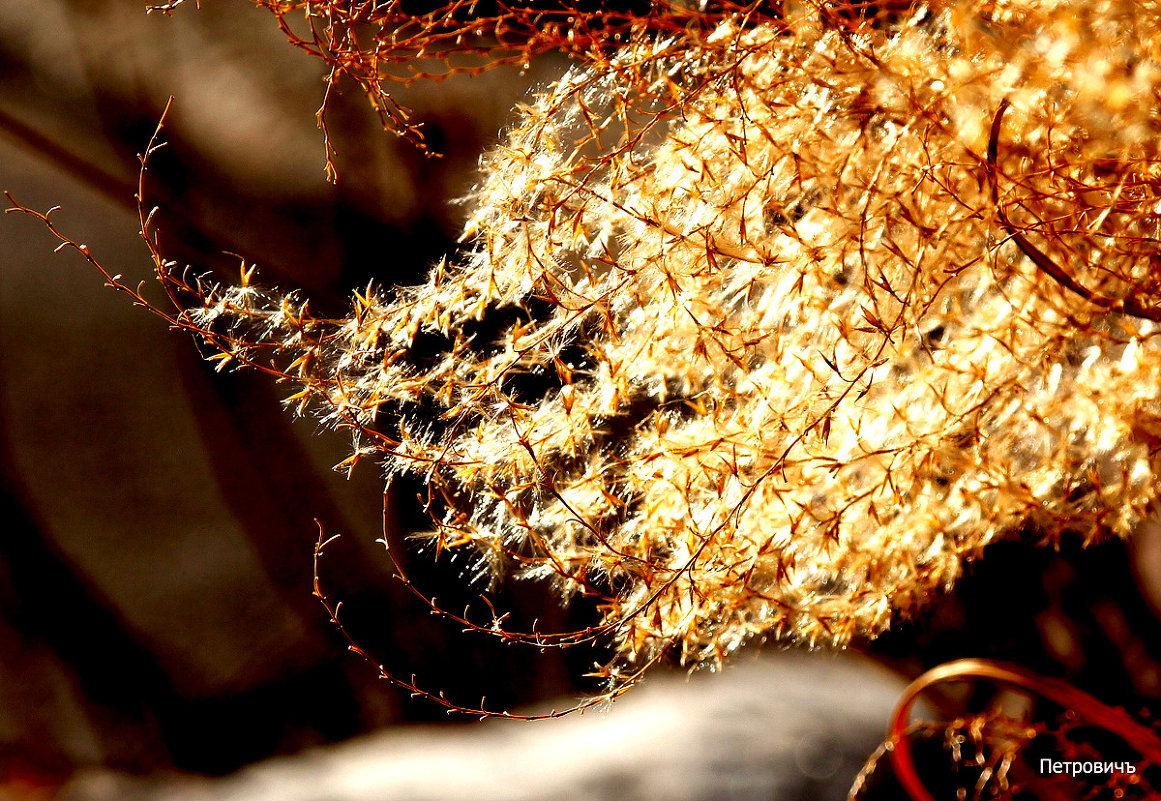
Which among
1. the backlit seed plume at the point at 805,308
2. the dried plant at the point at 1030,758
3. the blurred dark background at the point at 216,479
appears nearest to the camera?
the backlit seed plume at the point at 805,308

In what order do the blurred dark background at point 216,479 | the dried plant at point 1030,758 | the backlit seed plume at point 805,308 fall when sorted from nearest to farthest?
the backlit seed plume at point 805,308 < the dried plant at point 1030,758 < the blurred dark background at point 216,479

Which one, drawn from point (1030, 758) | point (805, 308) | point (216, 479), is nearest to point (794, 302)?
point (805, 308)

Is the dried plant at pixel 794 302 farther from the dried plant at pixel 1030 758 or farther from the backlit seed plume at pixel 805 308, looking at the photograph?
the dried plant at pixel 1030 758

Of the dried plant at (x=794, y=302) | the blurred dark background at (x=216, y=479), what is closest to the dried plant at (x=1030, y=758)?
the blurred dark background at (x=216, y=479)

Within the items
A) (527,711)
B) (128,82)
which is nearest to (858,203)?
(527,711)

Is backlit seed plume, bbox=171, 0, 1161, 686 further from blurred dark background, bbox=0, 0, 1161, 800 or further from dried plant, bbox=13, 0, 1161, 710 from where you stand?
blurred dark background, bbox=0, 0, 1161, 800

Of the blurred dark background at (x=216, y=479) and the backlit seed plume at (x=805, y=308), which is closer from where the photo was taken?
the backlit seed plume at (x=805, y=308)

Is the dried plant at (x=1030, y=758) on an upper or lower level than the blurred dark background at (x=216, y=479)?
lower
